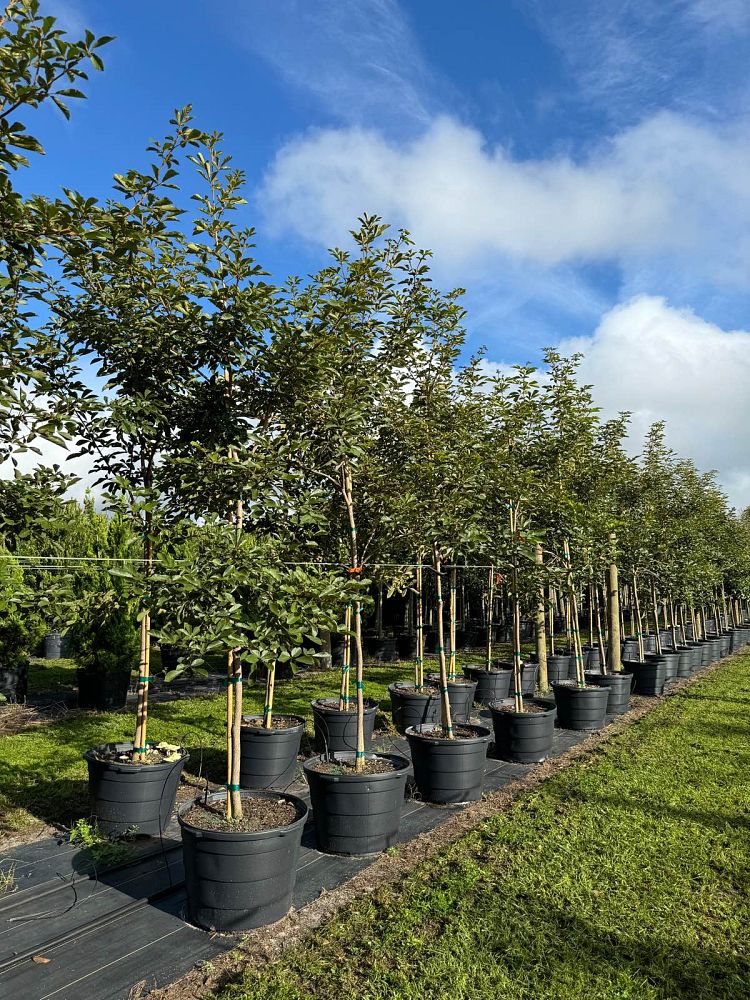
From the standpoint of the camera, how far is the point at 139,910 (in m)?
3.28

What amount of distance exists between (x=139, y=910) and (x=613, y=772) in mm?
4150

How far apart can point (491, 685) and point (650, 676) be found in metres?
2.99

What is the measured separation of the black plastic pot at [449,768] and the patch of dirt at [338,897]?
151mm

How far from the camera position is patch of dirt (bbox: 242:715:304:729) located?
5760mm

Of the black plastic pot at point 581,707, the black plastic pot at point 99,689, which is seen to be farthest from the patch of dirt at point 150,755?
the black plastic pot at point 581,707

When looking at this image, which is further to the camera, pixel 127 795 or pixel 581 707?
pixel 581 707

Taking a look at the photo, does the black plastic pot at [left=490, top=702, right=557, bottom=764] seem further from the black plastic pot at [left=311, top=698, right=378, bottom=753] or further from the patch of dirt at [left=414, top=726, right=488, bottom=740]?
the black plastic pot at [left=311, top=698, right=378, bottom=753]

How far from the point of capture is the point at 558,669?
447 inches

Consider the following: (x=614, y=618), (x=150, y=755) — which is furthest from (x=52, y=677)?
(x=614, y=618)

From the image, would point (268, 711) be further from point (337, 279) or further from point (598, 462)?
point (598, 462)

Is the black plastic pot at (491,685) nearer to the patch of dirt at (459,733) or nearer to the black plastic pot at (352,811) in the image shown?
the patch of dirt at (459,733)

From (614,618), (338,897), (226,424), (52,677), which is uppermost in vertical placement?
(226,424)

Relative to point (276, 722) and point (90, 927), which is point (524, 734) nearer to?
point (276, 722)

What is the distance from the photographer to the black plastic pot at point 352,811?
13.3 ft
